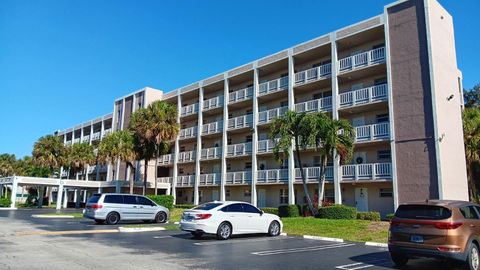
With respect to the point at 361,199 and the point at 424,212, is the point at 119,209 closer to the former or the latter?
the point at 361,199

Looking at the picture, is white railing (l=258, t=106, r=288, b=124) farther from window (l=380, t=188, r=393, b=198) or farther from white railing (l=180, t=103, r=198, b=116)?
white railing (l=180, t=103, r=198, b=116)

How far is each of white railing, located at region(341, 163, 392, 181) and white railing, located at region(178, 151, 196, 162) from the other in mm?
19818

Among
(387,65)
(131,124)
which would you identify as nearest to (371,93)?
(387,65)

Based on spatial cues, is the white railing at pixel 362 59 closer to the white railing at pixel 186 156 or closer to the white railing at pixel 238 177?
the white railing at pixel 238 177

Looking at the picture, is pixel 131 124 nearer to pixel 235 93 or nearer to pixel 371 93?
pixel 235 93

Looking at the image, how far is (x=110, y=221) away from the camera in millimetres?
23328

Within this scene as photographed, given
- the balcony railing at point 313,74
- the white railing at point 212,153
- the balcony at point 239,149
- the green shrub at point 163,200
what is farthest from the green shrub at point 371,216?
the green shrub at point 163,200

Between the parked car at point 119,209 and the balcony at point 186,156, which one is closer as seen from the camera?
the parked car at point 119,209

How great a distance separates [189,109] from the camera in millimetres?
45500

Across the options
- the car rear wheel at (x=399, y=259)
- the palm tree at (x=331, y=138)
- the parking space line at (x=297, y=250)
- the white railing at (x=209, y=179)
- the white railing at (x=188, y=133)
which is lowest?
the parking space line at (x=297, y=250)

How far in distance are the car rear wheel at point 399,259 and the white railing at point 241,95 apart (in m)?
28.5

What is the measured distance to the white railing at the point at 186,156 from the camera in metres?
43.6

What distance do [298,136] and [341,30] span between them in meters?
10.0

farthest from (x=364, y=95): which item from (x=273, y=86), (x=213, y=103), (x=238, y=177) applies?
(x=213, y=103)
